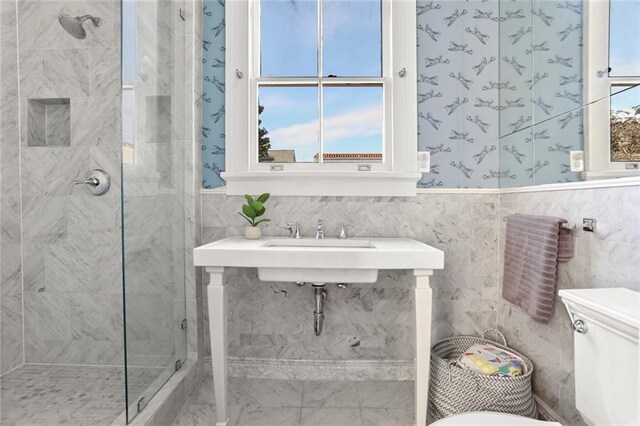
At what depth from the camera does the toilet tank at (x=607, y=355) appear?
2.89ft

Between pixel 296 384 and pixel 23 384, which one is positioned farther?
pixel 296 384

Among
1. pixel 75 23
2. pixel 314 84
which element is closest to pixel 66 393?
pixel 75 23

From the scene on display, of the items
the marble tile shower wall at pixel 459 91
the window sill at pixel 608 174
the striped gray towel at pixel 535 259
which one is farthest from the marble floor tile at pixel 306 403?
the window sill at pixel 608 174

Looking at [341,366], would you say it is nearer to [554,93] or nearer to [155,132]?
[155,132]

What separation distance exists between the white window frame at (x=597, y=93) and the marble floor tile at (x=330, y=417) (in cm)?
142

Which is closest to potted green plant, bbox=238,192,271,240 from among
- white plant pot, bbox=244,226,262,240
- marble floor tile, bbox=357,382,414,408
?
white plant pot, bbox=244,226,262,240

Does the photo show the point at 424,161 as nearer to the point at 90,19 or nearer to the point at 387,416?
the point at 387,416

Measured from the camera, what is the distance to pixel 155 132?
65.1 inches

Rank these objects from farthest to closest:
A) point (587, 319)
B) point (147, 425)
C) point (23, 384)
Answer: point (23, 384) < point (147, 425) < point (587, 319)

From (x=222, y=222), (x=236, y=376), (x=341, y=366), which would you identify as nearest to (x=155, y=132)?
(x=222, y=222)

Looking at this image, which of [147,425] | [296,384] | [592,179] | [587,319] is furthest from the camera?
[296,384]

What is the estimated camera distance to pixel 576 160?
1368 millimetres

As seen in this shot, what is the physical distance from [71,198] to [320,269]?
1.53m

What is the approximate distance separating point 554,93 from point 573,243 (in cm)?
63
